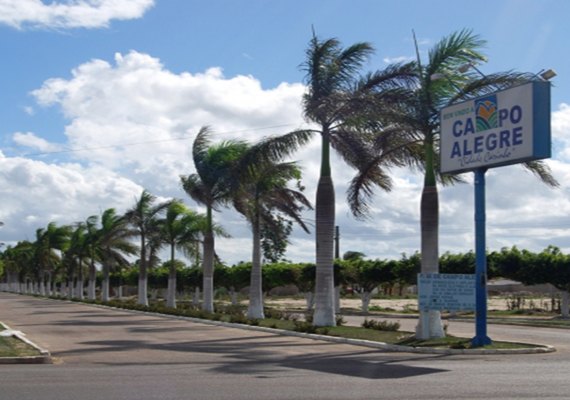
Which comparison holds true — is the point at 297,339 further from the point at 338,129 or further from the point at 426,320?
the point at 338,129

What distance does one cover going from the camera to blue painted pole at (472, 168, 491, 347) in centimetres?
2112

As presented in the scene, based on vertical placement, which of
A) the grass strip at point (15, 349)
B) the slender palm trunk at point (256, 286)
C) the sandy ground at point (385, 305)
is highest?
the slender palm trunk at point (256, 286)

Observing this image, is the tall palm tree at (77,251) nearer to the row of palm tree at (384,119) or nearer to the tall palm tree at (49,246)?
the tall palm tree at (49,246)

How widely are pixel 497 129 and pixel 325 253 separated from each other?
8.53 meters

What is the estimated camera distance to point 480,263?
21344 millimetres

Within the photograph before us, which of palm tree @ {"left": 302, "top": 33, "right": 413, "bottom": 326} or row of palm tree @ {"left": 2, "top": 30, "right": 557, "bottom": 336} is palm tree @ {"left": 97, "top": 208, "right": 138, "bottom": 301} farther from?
palm tree @ {"left": 302, "top": 33, "right": 413, "bottom": 326}

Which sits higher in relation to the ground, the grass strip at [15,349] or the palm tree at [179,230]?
the palm tree at [179,230]

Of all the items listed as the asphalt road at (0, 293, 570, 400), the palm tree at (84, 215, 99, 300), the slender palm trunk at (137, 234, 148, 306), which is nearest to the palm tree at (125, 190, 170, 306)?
the slender palm trunk at (137, 234, 148, 306)

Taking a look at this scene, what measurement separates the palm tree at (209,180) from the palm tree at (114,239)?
44.0 feet

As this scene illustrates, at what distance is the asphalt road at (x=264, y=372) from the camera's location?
12094 millimetres

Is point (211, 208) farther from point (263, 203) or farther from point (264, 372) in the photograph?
point (264, 372)

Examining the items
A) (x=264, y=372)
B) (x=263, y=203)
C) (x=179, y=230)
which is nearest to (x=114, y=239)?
(x=179, y=230)

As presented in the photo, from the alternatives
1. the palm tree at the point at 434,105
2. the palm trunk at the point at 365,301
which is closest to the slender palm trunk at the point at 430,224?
the palm tree at the point at 434,105

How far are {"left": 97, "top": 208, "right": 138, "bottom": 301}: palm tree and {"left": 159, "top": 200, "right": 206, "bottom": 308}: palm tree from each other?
5.27 metres
